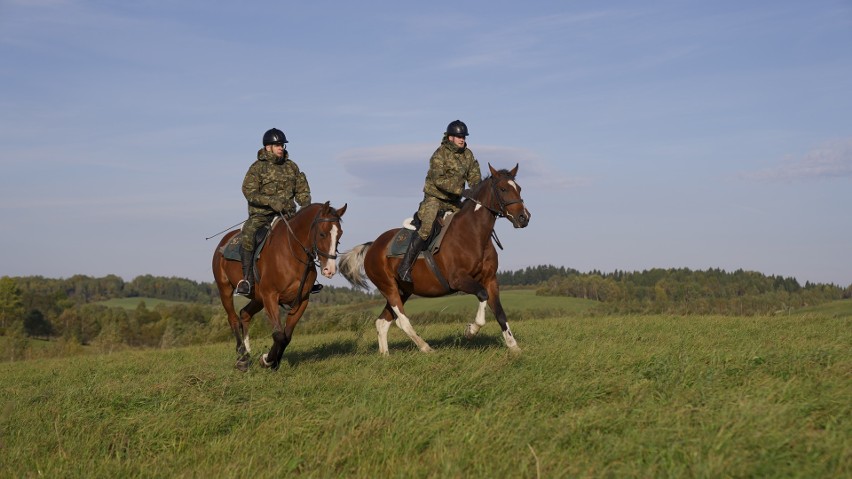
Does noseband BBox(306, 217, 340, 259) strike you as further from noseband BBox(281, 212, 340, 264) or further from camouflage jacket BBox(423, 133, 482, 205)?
camouflage jacket BBox(423, 133, 482, 205)

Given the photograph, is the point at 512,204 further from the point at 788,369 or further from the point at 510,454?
the point at 510,454

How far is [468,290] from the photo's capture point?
12.0 m

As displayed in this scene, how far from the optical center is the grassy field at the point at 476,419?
559cm

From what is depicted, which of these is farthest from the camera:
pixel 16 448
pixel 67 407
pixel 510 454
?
pixel 67 407

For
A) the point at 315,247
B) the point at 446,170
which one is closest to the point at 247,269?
the point at 315,247

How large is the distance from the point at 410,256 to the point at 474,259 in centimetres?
121

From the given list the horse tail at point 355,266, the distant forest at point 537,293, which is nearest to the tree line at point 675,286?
the distant forest at point 537,293

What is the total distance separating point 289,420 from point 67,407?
3.12 m

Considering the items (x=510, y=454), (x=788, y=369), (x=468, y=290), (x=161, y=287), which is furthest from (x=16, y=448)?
(x=161, y=287)

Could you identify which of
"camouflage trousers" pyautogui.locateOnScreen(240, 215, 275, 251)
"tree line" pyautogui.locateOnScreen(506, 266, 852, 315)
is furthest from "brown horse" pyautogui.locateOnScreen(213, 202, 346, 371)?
"tree line" pyautogui.locateOnScreen(506, 266, 852, 315)

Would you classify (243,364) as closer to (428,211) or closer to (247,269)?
(247,269)

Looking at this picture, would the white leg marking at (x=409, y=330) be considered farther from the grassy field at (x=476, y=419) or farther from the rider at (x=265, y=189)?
the rider at (x=265, y=189)

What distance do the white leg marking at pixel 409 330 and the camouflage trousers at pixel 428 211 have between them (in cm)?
145

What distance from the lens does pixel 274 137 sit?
12758 millimetres
